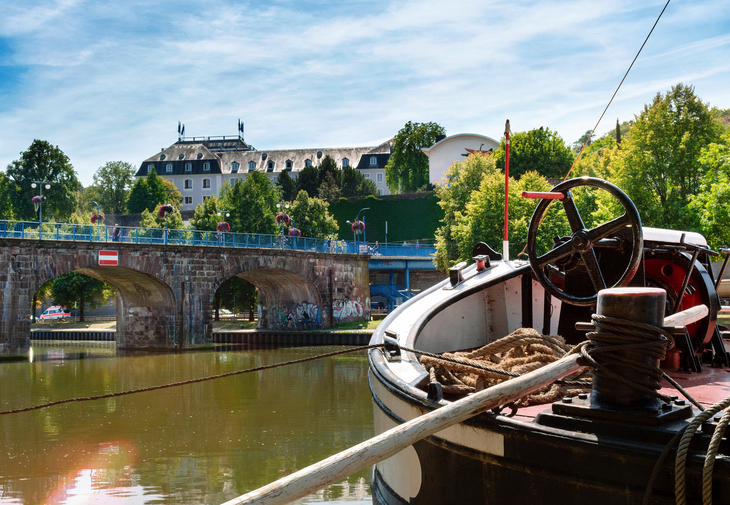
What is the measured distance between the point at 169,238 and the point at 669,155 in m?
20.2

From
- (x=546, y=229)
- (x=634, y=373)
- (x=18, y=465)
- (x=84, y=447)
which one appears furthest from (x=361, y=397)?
(x=546, y=229)

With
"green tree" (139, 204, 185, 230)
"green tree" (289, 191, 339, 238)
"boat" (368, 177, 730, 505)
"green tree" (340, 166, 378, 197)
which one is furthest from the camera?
"green tree" (340, 166, 378, 197)

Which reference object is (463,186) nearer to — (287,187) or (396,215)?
(396,215)

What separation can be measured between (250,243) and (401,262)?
12.3 meters

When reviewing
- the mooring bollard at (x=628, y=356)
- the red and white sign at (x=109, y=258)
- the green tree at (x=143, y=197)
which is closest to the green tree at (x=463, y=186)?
the red and white sign at (x=109, y=258)

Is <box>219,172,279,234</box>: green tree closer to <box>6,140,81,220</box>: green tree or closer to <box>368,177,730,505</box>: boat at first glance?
<box>6,140,81,220</box>: green tree

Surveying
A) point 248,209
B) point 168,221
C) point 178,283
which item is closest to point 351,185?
point 248,209

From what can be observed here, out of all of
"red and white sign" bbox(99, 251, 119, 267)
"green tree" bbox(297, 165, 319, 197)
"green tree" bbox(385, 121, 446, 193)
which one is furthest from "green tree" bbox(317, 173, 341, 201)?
"red and white sign" bbox(99, 251, 119, 267)

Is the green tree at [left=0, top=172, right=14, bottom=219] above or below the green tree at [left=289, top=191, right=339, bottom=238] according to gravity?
above

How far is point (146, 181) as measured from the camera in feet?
217

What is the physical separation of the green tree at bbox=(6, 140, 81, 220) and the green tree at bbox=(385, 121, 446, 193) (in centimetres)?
2904

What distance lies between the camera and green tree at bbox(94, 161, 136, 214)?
7394 centimetres

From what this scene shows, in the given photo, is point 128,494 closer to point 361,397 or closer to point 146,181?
point 361,397

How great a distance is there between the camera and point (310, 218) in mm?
44031
